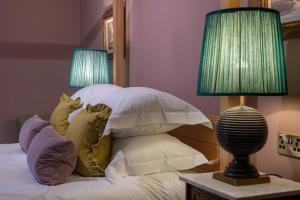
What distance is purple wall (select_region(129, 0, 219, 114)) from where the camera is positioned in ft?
7.35

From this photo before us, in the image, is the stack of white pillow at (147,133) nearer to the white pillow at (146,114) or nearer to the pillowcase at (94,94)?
the white pillow at (146,114)

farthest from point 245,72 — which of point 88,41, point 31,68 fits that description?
point 31,68

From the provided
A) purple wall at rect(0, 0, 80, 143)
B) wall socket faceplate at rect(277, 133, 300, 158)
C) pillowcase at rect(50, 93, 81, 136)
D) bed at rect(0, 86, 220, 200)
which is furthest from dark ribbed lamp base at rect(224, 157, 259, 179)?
purple wall at rect(0, 0, 80, 143)

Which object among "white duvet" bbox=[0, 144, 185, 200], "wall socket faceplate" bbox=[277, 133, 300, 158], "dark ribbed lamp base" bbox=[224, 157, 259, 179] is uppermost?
"wall socket faceplate" bbox=[277, 133, 300, 158]

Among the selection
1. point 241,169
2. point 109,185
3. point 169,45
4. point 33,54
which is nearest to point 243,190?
point 241,169

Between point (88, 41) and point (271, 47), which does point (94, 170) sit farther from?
point (88, 41)

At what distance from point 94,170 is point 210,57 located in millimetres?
787

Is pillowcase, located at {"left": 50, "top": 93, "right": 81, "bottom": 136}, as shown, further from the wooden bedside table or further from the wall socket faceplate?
the wall socket faceplate

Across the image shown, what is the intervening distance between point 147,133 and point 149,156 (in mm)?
139

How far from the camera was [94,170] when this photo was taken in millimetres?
1817

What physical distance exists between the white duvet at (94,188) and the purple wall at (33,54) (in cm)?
267

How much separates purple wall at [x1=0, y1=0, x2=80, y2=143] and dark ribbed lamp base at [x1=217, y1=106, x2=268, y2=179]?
3453mm

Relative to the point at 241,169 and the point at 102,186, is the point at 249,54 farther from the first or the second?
the point at 102,186

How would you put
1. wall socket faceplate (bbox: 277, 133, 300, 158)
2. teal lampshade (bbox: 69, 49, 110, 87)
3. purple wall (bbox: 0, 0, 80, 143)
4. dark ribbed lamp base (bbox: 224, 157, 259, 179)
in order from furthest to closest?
purple wall (bbox: 0, 0, 80, 143), teal lampshade (bbox: 69, 49, 110, 87), wall socket faceplate (bbox: 277, 133, 300, 158), dark ribbed lamp base (bbox: 224, 157, 259, 179)
